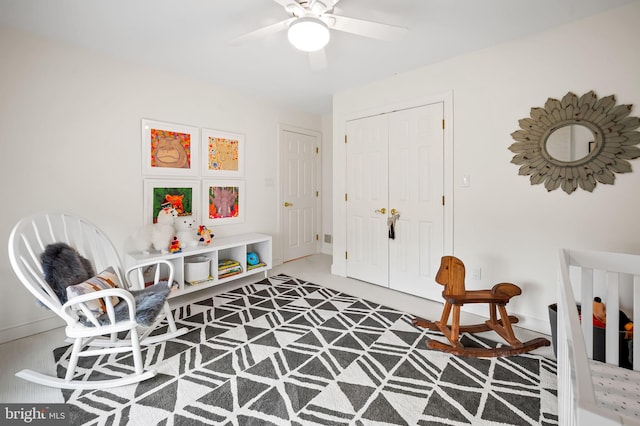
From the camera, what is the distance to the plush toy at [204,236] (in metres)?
3.17

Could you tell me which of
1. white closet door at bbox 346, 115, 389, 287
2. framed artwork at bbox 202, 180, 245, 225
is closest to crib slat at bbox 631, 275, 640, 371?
white closet door at bbox 346, 115, 389, 287

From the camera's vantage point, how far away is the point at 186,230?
3115mm

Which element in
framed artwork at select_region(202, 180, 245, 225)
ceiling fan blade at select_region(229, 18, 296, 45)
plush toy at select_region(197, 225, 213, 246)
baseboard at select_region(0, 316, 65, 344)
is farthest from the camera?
framed artwork at select_region(202, 180, 245, 225)

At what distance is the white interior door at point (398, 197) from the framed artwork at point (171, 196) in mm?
1878

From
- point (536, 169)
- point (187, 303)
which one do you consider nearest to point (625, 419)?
point (536, 169)

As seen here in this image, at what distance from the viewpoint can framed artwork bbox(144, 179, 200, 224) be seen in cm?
297

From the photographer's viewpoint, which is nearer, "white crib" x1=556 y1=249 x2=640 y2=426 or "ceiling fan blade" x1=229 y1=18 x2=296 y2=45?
"white crib" x1=556 y1=249 x2=640 y2=426

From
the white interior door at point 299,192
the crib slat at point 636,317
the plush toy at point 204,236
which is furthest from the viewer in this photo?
the white interior door at point 299,192

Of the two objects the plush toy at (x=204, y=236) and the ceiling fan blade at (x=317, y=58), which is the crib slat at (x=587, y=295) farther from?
the plush toy at (x=204, y=236)

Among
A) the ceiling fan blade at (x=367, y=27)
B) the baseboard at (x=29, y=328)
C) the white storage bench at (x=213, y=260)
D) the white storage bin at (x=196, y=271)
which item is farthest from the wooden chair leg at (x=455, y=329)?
the baseboard at (x=29, y=328)

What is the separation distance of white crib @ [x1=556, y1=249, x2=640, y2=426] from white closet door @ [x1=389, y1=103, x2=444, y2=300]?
4.60ft

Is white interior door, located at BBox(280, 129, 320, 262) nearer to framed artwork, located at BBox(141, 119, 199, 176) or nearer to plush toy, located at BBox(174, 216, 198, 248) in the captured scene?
framed artwork, located at BBox(141, 119, 199, 176)

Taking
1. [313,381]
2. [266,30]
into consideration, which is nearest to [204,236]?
[313,381]

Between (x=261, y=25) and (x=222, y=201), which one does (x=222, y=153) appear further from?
(x=261, y=25)
